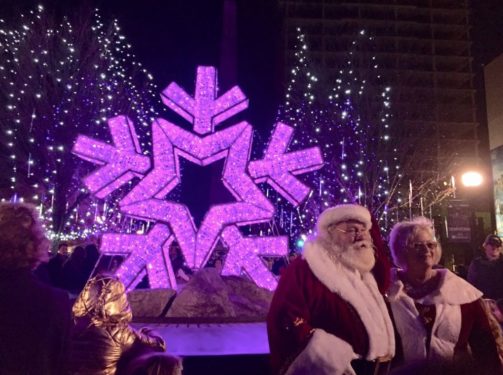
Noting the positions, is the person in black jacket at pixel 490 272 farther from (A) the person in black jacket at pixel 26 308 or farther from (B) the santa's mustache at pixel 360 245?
(A) the person in black jacket at pixel 26 308

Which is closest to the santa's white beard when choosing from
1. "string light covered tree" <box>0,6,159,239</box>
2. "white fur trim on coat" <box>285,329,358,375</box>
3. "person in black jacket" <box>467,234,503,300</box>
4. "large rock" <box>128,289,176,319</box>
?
"white fur trim on coat" <box>285,329,358,375</box>

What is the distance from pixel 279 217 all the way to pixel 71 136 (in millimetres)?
11071

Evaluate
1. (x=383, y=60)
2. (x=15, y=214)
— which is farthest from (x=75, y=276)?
(x=383, y=60)

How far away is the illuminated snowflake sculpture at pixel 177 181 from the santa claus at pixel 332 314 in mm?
3917

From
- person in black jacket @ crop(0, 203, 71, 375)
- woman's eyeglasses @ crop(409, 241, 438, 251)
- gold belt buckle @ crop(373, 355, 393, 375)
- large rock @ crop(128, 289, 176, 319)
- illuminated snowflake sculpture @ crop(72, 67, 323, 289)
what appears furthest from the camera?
illuminated snowflake sculpture @ crop(72, 67, 323, 289)

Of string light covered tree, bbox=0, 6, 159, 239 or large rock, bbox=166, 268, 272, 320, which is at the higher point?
string light covered tree, bbox=0, 6, 159, 239

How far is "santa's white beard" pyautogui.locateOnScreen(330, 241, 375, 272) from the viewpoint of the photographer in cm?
247

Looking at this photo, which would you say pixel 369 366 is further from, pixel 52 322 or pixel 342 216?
pixel 52 322

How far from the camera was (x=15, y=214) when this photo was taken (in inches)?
76.9

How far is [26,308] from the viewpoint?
1.78m

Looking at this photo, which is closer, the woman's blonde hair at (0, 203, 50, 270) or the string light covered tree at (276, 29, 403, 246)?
the woman's blonde hair at (0, 203, 50, 270)

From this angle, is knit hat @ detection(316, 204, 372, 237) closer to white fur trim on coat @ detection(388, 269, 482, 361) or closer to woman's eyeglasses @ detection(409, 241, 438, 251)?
woman's eyeglasses @ detection(409, 241, 438, 251)

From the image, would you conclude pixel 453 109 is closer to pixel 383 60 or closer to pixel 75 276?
pixel 383 60

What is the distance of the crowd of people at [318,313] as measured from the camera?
6.00 ft
